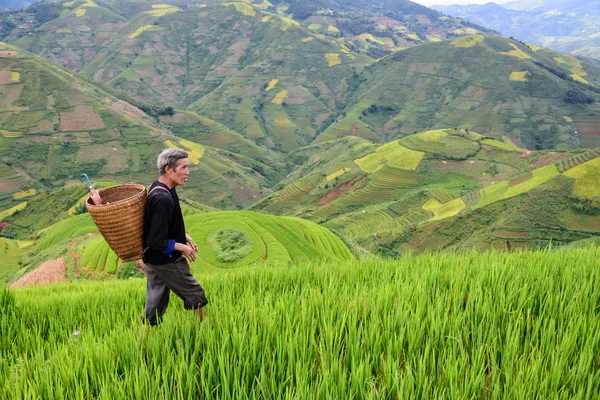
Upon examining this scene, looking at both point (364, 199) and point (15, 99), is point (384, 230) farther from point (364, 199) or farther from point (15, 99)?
point (15, 99)

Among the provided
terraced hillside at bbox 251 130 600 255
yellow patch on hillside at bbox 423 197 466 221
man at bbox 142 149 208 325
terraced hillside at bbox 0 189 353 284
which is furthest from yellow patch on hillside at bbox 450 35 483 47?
man at bbox 142 149 208 325

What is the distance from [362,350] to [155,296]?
2.89 m

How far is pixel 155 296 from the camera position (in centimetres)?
430

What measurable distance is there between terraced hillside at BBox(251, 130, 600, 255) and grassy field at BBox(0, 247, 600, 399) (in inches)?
1056

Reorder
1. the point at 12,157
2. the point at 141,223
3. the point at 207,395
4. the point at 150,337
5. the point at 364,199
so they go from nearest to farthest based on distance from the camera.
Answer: the point at 207,395
the point at 150,337
the point at 141,223
the point at 364,199
the point at 12,157

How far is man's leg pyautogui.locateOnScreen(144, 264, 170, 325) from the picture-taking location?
14.0 ft

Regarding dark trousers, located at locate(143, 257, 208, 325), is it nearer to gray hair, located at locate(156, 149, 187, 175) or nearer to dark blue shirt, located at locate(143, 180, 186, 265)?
dark blue shirt, located at locate(143, 180, 186, 265)

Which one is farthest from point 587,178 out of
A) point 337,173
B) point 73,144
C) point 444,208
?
point 73,144

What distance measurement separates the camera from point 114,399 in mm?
2180

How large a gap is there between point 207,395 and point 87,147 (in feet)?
436

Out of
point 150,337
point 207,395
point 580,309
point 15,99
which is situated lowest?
point 15,99

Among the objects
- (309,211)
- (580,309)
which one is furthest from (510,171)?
(580,309)

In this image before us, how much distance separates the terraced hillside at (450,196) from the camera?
157ft

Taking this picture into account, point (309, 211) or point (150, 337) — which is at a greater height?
point (150, 337)
